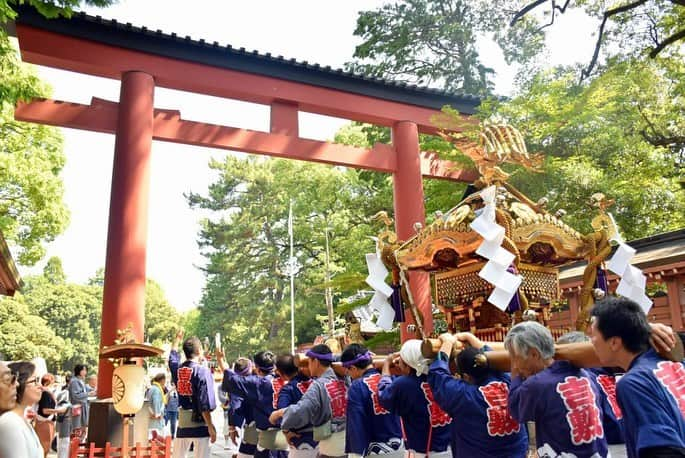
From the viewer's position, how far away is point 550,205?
9328 mm

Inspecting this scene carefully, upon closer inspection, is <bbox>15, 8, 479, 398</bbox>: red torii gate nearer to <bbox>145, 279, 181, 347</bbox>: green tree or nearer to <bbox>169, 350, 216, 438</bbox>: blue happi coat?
<bbox>169, 350, 216, 438</bbox>: blue happi coat

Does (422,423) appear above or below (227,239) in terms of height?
below

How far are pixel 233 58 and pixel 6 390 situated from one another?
879cm

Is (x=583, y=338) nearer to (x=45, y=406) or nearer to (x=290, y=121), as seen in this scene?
(x=45, y=406)

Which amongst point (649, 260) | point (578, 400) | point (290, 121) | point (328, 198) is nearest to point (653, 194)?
point (649, 260)

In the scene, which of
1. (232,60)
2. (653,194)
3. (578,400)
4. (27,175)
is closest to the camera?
(578,400)

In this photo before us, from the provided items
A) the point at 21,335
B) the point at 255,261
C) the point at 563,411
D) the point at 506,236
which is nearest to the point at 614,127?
the point at 506,236

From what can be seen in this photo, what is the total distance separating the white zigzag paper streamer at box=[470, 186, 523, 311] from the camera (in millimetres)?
4668

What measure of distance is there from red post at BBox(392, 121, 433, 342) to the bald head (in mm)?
8595

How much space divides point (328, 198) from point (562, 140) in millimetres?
12074

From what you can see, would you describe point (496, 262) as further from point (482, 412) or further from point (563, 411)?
point (563, 411)

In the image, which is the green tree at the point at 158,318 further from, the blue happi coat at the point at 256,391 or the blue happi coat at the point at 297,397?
the blue happi coat at the point at 297,397

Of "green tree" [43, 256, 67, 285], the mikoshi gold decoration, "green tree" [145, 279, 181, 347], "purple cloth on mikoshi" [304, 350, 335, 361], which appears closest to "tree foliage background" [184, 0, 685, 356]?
the mikoshi gold decoration

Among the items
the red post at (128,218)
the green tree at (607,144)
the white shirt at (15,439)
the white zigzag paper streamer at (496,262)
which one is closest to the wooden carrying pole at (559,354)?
the white zigzag paper streamer at (496,262)
